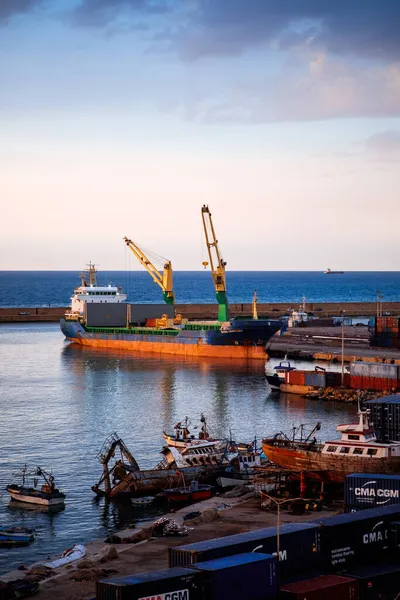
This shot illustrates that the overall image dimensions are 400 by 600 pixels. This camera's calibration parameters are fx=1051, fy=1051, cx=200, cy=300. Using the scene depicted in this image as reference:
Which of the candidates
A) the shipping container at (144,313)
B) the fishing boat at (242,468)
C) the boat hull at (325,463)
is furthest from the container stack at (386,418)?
the shipping container at (144,313)

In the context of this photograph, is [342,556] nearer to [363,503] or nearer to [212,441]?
[363,503]

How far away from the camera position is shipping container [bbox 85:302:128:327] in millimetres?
128625


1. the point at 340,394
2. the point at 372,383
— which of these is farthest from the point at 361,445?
the point at 372,383

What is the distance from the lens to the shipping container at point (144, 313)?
128000 mm

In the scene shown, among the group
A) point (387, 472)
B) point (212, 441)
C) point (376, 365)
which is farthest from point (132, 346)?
point (387, 472)

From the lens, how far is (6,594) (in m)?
30.3

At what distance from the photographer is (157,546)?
35.2 metres

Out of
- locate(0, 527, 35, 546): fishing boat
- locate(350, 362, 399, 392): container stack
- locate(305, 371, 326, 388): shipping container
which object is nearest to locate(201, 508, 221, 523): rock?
locate(0, 527, 35, 546): fishing boat

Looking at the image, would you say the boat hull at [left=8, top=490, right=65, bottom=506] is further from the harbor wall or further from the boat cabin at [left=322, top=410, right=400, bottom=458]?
the harbor wall

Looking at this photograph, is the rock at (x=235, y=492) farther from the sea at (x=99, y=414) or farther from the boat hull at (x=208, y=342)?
the boat hull at (x=208, y=342)

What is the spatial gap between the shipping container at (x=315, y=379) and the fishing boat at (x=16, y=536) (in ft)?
132

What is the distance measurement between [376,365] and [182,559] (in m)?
49.1

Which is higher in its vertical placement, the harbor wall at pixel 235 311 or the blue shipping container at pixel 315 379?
the harbor wall at pixel 235 311

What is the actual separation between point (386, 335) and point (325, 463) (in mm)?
61450
